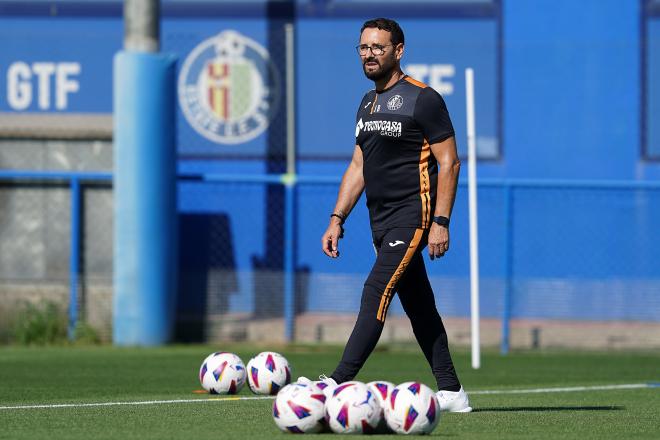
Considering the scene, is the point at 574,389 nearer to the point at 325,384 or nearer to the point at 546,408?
the point at 546,408

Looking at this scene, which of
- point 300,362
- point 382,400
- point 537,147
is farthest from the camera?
point 537,147

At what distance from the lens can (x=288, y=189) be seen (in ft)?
52.2

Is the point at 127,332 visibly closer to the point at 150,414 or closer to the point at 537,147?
the point at 537,147

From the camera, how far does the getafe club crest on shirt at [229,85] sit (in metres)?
17.1

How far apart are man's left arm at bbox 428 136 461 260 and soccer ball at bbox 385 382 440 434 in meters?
1.04

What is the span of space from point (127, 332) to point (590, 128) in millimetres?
6028

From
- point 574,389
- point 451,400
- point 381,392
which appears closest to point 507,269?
point 574,389

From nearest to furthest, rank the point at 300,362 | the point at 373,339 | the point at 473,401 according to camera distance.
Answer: the point at 373,339 < the point at 473,401 < the point at 300,362

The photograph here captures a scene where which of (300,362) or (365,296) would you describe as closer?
(365,296)

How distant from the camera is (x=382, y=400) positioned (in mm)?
6895

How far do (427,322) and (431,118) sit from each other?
118 cm

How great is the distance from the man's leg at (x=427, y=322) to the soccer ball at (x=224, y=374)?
1635 millimetres

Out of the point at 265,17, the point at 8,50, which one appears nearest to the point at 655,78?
the point at 265,17

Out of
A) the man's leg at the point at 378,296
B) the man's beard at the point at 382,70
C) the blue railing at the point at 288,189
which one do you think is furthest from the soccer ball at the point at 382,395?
the blue railing at the point at 288,189
